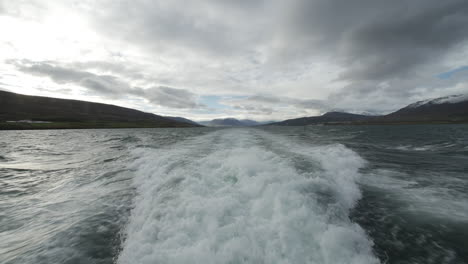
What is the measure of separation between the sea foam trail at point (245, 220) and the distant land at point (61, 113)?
93587mm

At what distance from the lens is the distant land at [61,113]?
9056 cm

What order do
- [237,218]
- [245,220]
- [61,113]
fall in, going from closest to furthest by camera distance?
[245,220] → [237,218] → [61,113]

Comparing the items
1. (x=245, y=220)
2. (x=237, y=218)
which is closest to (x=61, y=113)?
(x=237, y=218)

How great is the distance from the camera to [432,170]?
991cm

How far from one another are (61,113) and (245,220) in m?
170

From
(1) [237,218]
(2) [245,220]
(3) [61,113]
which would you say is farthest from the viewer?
(3) [61,113]

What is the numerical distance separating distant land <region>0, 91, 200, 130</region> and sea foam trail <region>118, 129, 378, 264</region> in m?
93.6

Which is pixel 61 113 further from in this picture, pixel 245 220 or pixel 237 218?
pixel 245 220

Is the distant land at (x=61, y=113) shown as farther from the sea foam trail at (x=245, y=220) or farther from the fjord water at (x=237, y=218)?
the sea foam trail at (x=245, y=220)

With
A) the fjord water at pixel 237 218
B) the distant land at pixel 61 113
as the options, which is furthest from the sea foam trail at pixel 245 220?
the distant land at pixel 61 113

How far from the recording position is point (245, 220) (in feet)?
14.9

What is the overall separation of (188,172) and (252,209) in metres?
4.37

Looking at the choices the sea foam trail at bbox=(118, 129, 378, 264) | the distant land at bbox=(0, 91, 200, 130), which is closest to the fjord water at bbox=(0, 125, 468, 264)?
the sea foam trail at bbox=(118, 129, 378, 264)

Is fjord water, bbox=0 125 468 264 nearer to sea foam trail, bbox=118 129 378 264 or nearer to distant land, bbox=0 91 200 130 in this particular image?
sea foam trail, bbox=118 129 378 264
